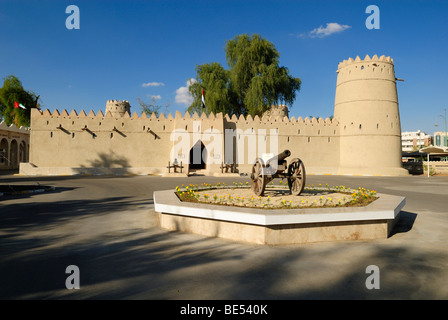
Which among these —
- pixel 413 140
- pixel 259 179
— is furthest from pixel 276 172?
pixel 413 140

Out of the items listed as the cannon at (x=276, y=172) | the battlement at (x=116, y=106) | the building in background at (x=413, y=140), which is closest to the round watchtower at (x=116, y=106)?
the battlement at (x=116, y=106)

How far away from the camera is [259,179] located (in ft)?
23.6

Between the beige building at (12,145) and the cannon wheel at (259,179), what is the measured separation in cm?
3140

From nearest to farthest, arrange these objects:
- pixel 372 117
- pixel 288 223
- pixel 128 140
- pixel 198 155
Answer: pixel 288 223
pixel 128 140
pixel 372 117
pixel 198 155

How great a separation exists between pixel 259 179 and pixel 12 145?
121 ft

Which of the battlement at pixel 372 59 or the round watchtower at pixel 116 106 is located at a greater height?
the battlement at pixel 372 59

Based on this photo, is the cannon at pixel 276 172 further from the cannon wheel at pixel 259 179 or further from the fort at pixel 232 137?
the fort at pixel 232 137

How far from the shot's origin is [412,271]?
376 centimetres

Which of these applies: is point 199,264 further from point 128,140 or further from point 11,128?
point 11,128

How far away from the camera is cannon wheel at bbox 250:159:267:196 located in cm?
Result: 702

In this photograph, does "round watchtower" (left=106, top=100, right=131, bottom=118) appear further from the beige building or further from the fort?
the fort

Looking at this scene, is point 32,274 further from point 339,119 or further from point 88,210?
point 339,119

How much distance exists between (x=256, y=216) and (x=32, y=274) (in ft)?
10.3

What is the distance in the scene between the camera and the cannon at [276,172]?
7.03 meters
